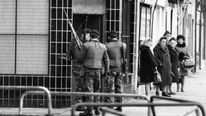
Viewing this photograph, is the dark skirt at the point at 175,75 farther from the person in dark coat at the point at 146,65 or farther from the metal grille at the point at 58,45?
the metal grille at the point at 58,45

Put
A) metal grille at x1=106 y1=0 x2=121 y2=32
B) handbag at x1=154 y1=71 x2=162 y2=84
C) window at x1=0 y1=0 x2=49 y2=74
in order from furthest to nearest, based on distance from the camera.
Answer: handbag at x1=154 y1=71 x2=162 y2=84 → metal grille at x1=106 y1=0 x2=121 y2=32 → window at x1=0 y1=0 x2=49 y2=74

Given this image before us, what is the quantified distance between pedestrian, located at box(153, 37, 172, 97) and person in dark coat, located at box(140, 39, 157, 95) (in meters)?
0.98

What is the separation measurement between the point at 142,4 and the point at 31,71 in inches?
310

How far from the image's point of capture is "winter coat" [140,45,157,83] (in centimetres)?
2234

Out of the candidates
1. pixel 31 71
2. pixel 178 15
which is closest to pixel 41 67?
pixel 31 71

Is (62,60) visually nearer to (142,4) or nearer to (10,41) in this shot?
(10,41)

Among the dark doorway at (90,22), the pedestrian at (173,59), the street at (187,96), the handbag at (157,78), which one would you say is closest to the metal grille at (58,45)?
the dark doorway at (90,22)

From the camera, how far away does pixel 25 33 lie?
19.3 metres

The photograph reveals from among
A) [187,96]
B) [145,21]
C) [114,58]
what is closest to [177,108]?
[114,58]

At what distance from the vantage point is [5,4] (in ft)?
63.3

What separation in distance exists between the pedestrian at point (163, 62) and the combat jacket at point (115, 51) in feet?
16.0

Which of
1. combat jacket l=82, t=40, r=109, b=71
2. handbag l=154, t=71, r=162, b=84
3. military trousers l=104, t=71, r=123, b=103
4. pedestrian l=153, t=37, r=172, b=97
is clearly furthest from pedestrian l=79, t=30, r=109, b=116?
pedestrian l=153, t=37, r=172, b=97

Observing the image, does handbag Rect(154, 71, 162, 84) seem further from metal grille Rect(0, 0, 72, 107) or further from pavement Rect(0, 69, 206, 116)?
metal grille Rect(0, 0, 72, 107)

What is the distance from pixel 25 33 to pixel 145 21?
8.70 metres
